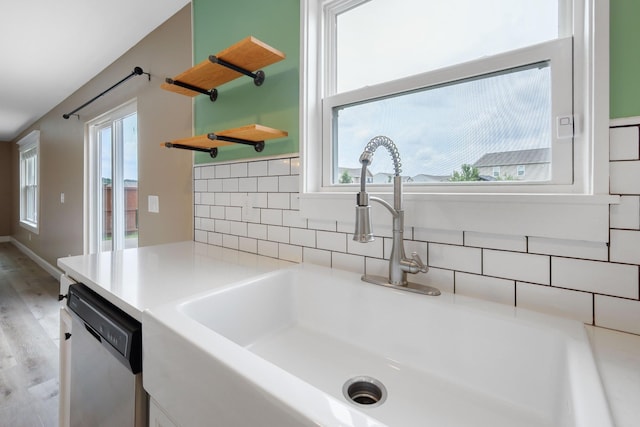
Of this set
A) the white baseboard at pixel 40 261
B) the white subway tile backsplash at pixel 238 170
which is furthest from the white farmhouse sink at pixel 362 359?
the white baseboard at pixel 40 261

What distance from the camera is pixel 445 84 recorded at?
94cm

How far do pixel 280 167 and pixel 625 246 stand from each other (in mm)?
1090

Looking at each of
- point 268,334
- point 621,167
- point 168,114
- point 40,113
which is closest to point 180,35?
point 168,114

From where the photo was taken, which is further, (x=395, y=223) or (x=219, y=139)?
(x=219, y=139)

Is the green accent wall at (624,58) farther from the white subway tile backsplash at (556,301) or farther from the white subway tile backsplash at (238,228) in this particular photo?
the white subway tile backsplash at (238,228)

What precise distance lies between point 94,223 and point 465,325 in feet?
12.0

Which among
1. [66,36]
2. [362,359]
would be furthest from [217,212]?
[66,36]

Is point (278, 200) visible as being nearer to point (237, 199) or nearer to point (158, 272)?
point (237, 199)

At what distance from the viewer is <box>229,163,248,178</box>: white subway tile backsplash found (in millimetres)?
1459

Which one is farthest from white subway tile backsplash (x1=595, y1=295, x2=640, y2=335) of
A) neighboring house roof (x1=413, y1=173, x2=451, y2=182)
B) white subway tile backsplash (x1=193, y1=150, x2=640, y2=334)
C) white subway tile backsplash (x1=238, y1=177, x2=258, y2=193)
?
white subway tile backsplash (x1=238, y1=177, x2=258, y2=193)

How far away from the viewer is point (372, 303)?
85 cm

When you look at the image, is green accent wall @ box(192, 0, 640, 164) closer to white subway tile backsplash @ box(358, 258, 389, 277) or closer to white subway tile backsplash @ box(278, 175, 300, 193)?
white subway tile backsplash @ box(278, 175, 300, 193)

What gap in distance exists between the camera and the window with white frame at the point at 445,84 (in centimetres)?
76

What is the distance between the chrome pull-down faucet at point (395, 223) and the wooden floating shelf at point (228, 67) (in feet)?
2.16
